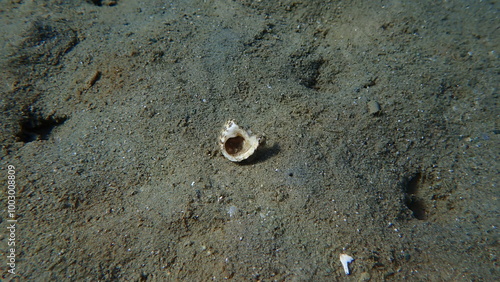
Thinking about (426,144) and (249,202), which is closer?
(249,202)

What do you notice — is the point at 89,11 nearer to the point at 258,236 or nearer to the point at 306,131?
the point at 306,131

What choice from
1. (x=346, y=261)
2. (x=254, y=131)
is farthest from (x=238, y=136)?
(x=346, y=261)

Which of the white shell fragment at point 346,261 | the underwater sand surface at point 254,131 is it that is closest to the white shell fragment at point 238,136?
the underwater sand surface at point 254,131

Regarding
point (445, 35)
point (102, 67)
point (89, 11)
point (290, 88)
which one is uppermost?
point (89, 11)

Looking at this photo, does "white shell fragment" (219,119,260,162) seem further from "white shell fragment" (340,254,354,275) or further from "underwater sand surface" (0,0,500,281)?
"white shell fragment" (340,254,354,275)

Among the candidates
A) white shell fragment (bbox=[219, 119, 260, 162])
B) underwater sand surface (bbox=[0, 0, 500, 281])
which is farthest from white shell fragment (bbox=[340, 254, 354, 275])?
white shell fragment (bbox=[219, 119, 260, 162])

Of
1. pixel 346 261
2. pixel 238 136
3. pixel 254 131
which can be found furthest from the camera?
pixel 254 131

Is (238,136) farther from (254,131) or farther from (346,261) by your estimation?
(346,261)

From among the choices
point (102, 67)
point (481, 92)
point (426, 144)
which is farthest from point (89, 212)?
point (481, 92)
